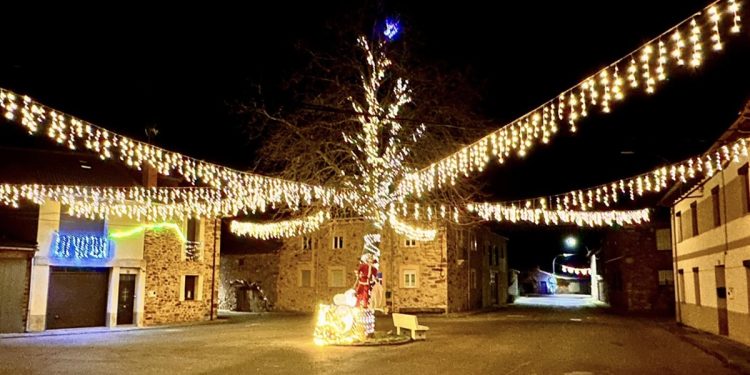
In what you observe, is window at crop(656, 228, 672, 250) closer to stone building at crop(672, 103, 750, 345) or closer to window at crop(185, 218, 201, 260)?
stone building at crop(672, 103, 750, 345)

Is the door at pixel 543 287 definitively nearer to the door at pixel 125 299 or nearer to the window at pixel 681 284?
the window at pixel 681 284

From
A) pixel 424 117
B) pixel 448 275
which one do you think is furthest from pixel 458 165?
pixel 448 275

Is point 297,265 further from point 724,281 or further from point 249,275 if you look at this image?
point 724,281

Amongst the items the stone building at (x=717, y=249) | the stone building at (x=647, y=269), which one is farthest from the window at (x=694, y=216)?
the stone building at (x=647, y=269)

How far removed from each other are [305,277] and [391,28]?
71.4 ft

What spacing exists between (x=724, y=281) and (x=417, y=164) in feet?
33.6

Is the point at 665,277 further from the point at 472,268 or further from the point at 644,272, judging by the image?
the point at 472,268

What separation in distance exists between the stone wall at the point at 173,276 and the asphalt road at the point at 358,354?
187 inches

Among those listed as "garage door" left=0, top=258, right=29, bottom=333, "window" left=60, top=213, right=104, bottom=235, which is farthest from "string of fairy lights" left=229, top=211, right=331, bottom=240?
"garage door" left=0, top=258, right=29, bottom=333

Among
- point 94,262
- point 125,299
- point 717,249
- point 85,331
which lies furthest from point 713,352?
point 94,262

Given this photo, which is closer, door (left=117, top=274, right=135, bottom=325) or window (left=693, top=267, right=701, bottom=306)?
window (left=693, top=267, right=701, bottom=306)

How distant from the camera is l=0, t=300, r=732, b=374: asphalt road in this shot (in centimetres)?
1275

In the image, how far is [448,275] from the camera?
3425 cm

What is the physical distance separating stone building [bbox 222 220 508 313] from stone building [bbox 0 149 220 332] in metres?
7.43
